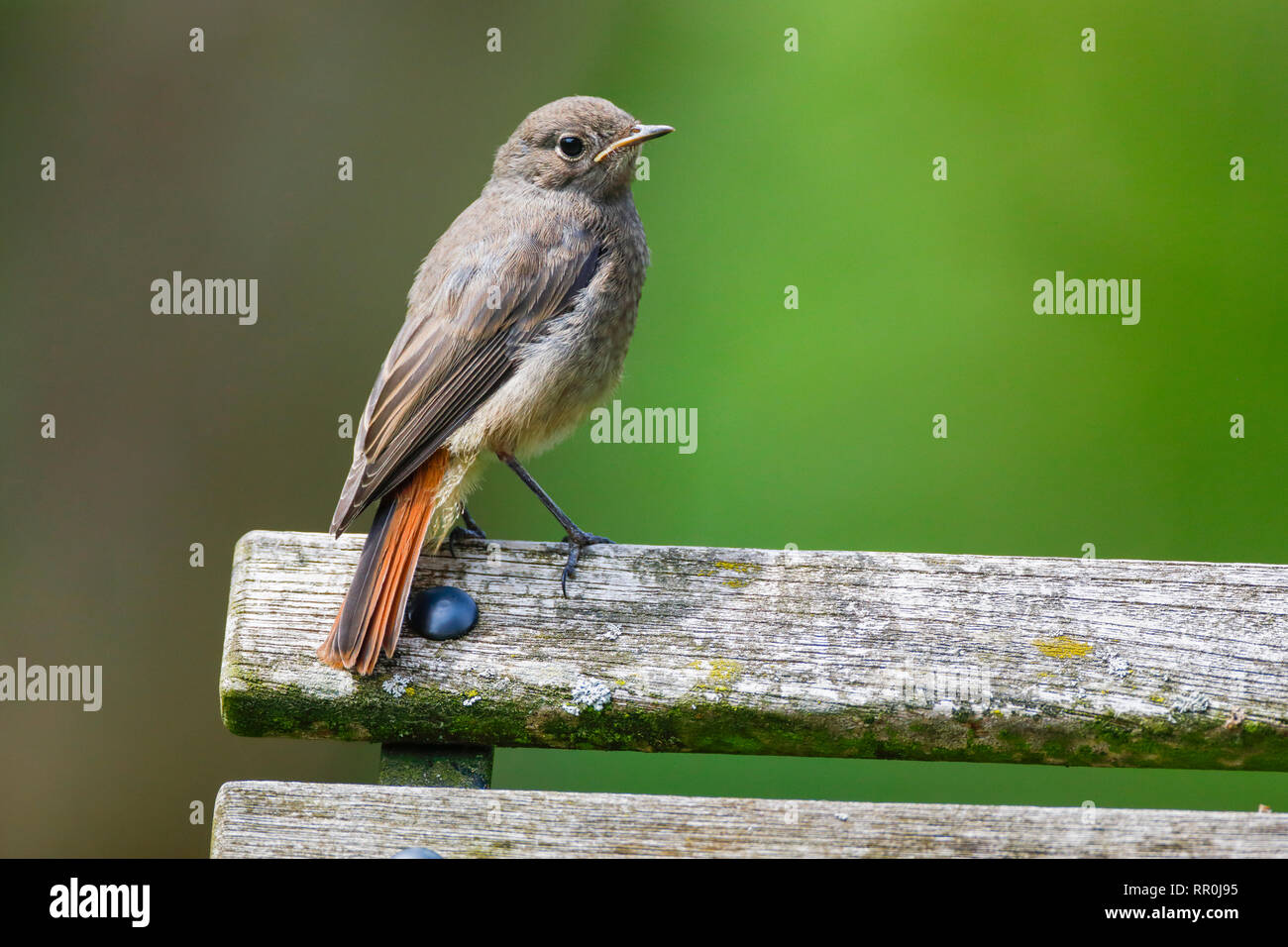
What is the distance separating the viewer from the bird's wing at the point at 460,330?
3.34 metres

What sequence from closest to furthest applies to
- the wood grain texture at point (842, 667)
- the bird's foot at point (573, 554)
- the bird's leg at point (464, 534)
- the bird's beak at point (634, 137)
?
the wood grain texture at point (842, 667), the bird's foot at point (573, 554), the bird's leg at point (464, 534), the bird's beak at point (634, 137)

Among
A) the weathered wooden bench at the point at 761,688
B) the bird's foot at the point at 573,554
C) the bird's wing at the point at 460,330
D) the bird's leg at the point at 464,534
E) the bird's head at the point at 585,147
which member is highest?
the bird's head at the point at 585,147

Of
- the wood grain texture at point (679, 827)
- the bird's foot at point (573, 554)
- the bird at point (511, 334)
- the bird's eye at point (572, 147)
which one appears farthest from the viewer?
the bird's eye at point (572, 147)

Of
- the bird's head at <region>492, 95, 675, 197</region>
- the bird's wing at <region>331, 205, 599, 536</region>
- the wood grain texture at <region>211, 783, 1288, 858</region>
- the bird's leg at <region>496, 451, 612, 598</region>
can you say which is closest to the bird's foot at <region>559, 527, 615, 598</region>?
the bird's leg at <region>496, 451, 612, 598</region>

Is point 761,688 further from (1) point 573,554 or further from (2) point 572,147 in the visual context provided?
(2) point 572,147

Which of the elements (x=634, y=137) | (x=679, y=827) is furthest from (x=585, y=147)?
(x=679, y=827)

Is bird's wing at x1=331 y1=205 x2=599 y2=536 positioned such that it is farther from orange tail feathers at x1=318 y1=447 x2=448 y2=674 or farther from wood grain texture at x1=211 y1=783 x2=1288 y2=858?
wood grain texture at x1=211 y1=783 x2=1288 y2=858

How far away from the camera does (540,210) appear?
413cm

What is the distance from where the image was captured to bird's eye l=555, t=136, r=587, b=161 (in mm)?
4309

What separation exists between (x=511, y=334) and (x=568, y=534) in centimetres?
72

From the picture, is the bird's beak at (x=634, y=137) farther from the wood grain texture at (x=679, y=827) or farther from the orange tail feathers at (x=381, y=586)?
the wood grain texture at (x=679, y=827)

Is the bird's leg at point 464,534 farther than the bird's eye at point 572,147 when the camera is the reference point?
No

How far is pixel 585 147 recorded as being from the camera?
4.32 metres

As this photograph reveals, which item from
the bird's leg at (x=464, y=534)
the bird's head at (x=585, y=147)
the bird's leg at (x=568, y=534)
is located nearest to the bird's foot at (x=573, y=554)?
the bird's leg at (x=568, y=534)
